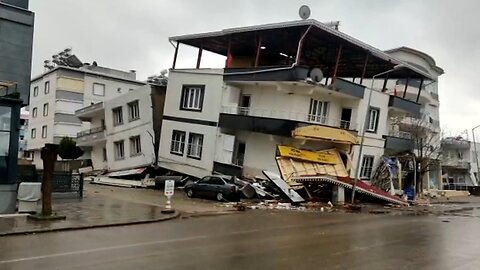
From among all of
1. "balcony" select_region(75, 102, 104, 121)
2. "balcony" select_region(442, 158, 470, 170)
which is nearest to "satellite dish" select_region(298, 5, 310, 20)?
"balcony" select_region(75, 102, 104, 121)

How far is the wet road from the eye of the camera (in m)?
9.73

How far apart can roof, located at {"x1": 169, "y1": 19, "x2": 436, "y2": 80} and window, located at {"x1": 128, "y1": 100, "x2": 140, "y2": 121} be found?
21.7 ft

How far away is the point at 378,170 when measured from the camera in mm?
38562

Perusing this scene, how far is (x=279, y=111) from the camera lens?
33.6 m

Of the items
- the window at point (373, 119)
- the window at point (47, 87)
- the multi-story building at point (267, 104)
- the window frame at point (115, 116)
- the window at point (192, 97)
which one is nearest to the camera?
the multi-story building at point (267, 104)

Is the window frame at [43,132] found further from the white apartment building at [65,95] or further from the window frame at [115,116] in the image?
the window frame at [115,116]

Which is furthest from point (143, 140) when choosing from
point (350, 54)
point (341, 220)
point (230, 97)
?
point (341, 220)

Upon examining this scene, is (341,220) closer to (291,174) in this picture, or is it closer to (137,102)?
(291,174)

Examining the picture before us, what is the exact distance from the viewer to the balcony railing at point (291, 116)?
33156mm

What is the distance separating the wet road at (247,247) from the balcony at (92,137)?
2989 centimetres

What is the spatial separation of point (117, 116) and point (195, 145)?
35.4 feet

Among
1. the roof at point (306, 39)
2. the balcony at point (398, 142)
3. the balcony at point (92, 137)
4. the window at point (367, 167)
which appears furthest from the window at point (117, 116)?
the balcony at point (398, 142)

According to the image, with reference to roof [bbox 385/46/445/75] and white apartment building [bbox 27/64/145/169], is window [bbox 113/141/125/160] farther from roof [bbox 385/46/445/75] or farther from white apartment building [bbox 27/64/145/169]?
roof [bbox 385/46/445/75]

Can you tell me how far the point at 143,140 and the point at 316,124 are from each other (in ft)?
49.4
